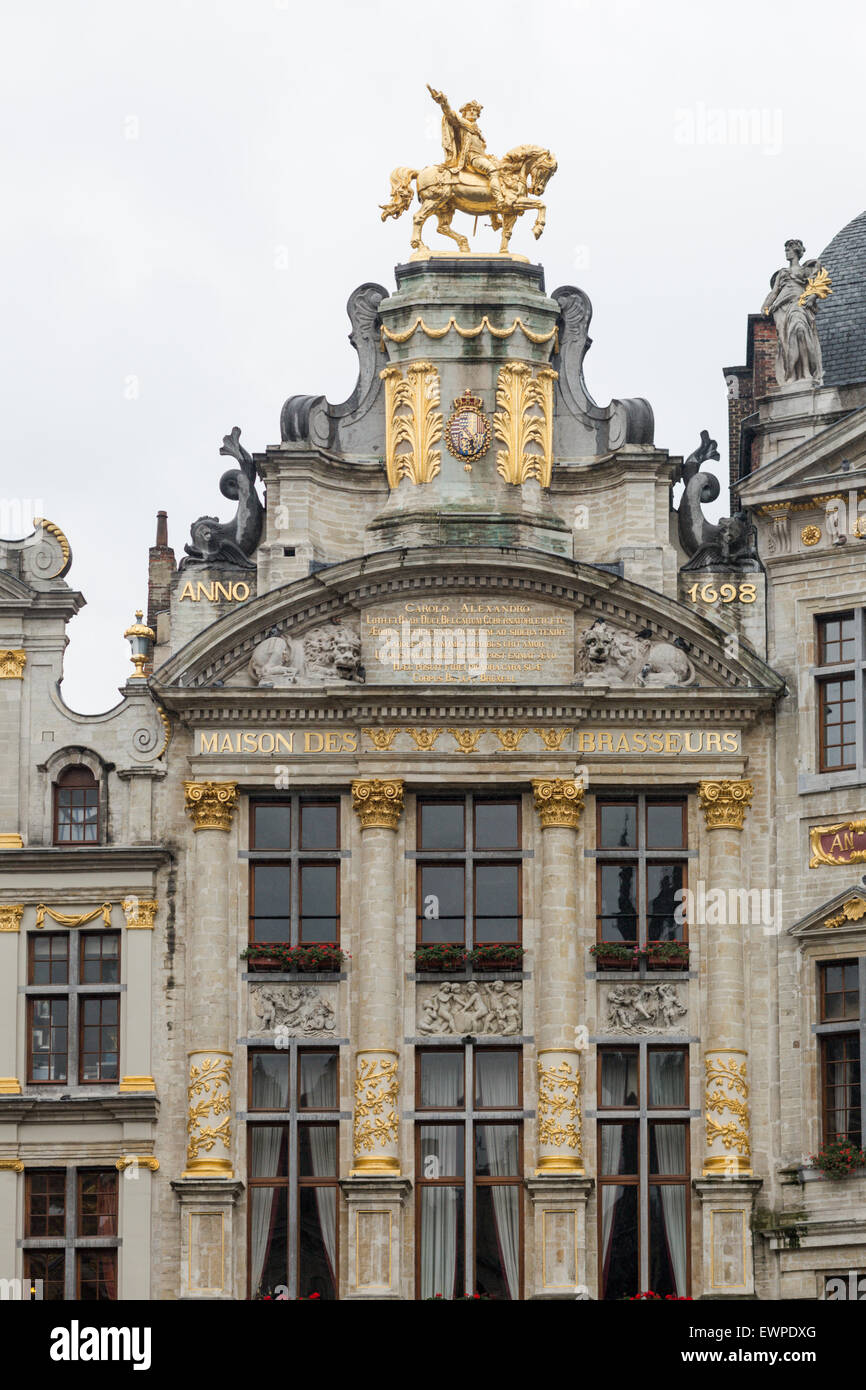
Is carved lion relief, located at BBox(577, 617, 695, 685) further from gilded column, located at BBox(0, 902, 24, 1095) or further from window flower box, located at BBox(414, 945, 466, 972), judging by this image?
gilded column, located at BBox(0, 902, 24, 1095)

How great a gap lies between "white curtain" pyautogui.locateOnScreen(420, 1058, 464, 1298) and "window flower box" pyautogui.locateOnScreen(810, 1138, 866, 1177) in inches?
184

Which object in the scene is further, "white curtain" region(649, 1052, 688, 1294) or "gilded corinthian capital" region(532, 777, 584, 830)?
"gilded corinthian capital" region(532, 777, 584, 830)

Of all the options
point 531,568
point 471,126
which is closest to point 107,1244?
point 531,568

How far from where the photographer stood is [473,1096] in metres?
48.9

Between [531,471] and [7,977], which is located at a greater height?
[531,471]

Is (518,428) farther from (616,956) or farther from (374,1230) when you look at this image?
(374,1230)

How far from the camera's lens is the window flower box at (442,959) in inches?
1928

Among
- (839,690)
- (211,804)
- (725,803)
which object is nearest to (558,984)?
(725,803)

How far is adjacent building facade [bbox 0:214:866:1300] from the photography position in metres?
48.4

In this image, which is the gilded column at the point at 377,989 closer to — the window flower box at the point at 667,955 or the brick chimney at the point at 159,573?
the window flower box at the point at 667,955

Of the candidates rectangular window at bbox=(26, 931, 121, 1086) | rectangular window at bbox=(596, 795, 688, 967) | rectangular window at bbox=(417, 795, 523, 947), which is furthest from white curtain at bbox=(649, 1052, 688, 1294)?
rectangular window at bbox=(26, 931, 121, 1086)

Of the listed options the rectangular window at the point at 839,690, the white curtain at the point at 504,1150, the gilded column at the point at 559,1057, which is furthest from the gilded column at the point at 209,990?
the rectangular window at the point at 839,690

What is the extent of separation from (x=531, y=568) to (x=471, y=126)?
6156mm

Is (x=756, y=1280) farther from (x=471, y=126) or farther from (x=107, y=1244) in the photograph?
(x=471, y=126)
